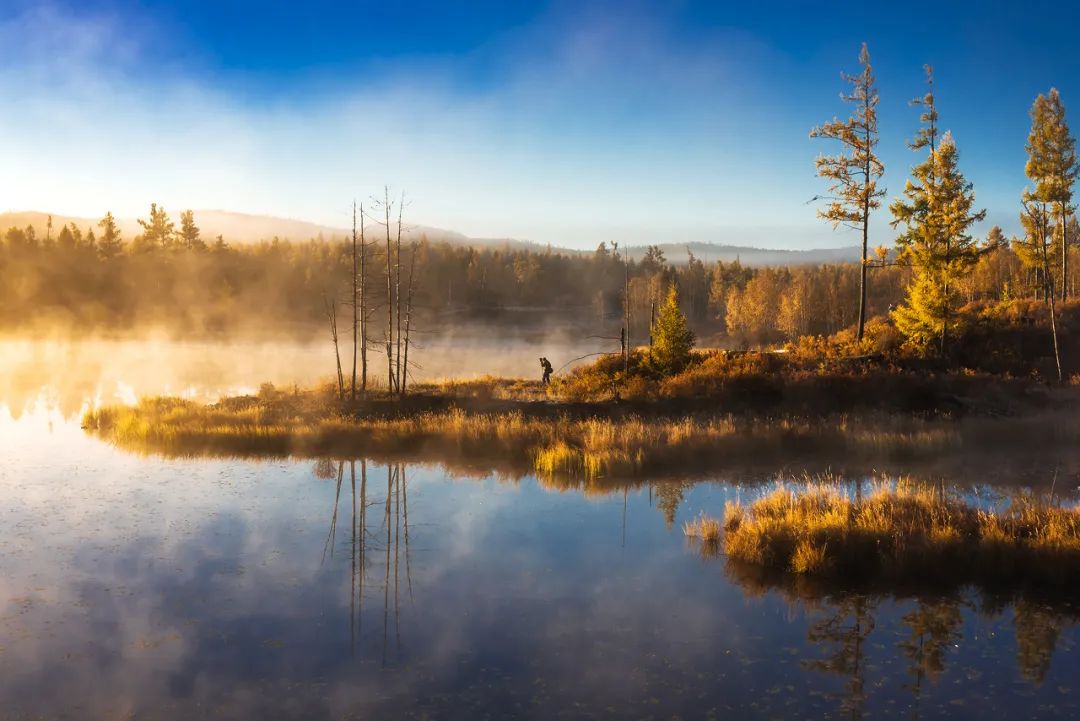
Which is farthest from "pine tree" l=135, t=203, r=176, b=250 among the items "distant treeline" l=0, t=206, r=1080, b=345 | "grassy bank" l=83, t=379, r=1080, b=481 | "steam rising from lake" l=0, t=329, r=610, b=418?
"grassy bank" l=83, t=379, r=1080, b=481

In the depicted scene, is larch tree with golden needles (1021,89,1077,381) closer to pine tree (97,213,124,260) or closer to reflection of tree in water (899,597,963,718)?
reflection of tree in water (899,597,963,718)

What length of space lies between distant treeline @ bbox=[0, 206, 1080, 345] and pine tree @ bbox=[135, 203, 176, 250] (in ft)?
0.59

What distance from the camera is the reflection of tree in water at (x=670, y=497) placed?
17.3 m

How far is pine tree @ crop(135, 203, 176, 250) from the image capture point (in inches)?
4053

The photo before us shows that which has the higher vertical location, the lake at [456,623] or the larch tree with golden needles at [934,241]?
the larch tree with golden needles at [934,241]

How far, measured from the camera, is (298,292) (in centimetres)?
10831

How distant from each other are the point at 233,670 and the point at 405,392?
23273 mm

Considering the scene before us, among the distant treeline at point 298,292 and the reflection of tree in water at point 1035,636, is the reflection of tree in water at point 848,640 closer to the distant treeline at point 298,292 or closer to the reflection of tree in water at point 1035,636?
the reflection of tree in water at point 1035,636

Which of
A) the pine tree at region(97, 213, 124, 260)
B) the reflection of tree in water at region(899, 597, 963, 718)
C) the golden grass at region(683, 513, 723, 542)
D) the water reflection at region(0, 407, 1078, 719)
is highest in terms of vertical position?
the pine tree at region(97, 213, 124, 260)

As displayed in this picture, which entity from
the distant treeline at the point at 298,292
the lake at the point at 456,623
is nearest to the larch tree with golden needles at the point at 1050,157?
the distant treeline at the point at 298,292

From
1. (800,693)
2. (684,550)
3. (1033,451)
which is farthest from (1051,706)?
(1033,451)

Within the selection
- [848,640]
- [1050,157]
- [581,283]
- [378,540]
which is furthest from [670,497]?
[581,283]

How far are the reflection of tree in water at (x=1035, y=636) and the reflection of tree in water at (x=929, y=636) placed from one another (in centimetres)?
74

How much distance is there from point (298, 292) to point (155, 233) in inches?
766
